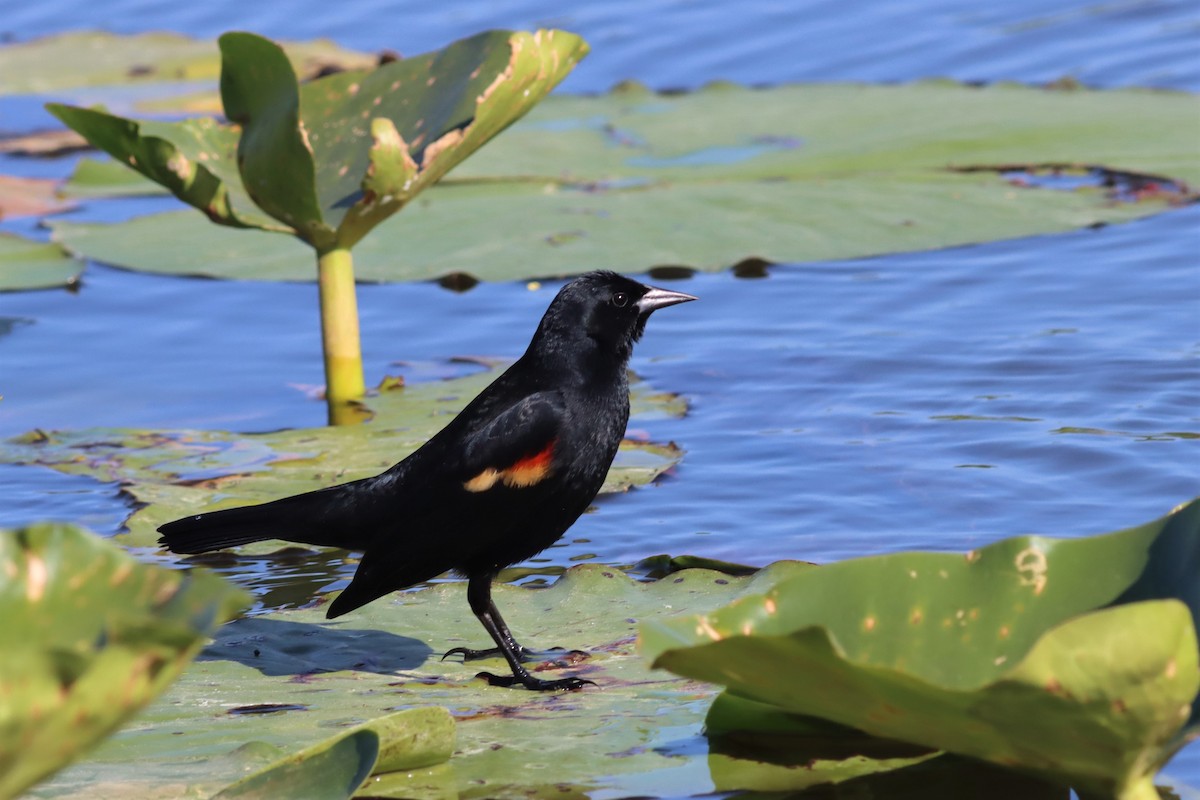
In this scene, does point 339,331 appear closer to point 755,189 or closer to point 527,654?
point 527,654

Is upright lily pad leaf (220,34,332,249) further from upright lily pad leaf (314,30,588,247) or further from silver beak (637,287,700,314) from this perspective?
silver beak (637,287,700,314)

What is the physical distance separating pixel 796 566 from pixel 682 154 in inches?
209

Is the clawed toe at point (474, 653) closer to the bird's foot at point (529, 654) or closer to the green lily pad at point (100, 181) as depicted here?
the bird's foot at point (529, 654)

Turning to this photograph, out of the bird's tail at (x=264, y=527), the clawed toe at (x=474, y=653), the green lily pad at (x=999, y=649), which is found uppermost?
the green lily pad at (x=999, y=649)

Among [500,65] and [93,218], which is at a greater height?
[500,65]

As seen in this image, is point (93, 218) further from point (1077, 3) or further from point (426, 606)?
point (1077, 3)

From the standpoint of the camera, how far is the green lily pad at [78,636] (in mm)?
1586

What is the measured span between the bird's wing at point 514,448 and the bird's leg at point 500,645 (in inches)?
9.0

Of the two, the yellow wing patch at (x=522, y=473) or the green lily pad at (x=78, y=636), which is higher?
the green lily pad at (x=78, y=636)

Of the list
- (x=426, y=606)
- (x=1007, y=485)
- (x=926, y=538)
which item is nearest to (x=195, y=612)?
(x=426, y=606)

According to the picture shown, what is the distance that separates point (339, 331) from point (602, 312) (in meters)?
1.67

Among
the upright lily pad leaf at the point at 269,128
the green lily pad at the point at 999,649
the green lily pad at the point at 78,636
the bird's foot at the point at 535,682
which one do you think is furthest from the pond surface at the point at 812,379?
the green lily pad at the point at 78,636

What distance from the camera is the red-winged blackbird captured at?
3.67 meters

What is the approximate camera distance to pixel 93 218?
28.9ft
